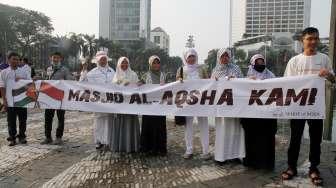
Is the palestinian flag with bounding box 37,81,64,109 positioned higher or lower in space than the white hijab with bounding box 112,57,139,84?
lower

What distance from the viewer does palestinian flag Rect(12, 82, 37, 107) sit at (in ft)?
26.9

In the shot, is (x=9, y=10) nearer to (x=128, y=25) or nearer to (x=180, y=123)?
(x=128, y=25)

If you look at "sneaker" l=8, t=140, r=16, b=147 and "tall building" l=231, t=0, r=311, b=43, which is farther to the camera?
"tall building" l=231, t=0, r=311, b=43

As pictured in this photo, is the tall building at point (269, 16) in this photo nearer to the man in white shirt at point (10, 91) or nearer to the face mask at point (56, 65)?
the face mask at point (56, 65)

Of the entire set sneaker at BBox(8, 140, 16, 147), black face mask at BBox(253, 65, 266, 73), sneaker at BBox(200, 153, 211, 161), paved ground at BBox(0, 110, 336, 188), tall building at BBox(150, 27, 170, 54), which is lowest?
paved ground at BBox(0, 110, 336, 188)

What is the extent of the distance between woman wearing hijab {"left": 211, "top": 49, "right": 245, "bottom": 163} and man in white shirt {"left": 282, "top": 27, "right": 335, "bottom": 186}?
2.96 feet

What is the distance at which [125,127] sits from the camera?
24.7 feet

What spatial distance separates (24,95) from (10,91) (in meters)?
0.29

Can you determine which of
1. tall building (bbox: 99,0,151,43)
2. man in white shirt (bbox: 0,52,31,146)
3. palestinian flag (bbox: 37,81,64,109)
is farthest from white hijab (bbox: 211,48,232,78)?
tall building (bbox: 99,0,151,43)

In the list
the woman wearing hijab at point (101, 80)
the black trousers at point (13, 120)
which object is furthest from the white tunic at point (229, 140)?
the black trousers at point (13, 120)

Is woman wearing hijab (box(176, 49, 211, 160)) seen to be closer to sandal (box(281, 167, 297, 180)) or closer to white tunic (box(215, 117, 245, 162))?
white tunic (box(215, 117, 245, 162))

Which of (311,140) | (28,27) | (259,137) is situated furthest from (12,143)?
(28,27)

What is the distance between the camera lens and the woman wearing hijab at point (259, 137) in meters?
6.25

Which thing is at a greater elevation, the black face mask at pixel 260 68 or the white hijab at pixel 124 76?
the black face mask at pixel 260 68
